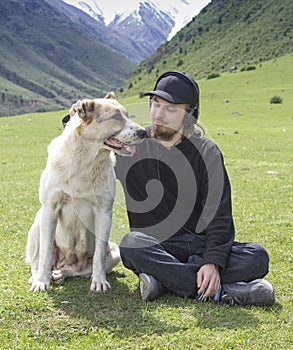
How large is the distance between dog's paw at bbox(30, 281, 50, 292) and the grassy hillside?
91.5 metres

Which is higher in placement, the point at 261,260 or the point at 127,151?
the point at 127,151

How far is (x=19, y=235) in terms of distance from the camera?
368 inches

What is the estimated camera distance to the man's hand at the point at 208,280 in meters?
5.75

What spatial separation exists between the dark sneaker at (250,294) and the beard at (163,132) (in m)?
1.93

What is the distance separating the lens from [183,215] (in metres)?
6.34

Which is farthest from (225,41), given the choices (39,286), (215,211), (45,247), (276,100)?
(39,286)

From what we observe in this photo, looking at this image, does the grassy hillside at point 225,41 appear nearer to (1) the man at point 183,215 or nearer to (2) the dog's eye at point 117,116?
Result: (1) the man at point 183,215

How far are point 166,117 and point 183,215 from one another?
1216mm

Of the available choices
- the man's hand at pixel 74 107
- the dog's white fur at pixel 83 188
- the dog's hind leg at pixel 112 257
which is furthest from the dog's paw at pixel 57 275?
the man's hand at pixel 74 107

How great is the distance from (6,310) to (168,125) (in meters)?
2.79

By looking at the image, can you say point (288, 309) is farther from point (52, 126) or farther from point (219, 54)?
point (219, 54)

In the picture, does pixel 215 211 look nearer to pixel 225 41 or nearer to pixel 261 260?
pixel 261 260

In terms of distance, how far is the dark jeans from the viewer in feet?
19.9

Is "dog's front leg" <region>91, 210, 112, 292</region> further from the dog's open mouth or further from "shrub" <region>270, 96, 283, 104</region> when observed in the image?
"shrub" <region>270, 96, 283, 104</region>
